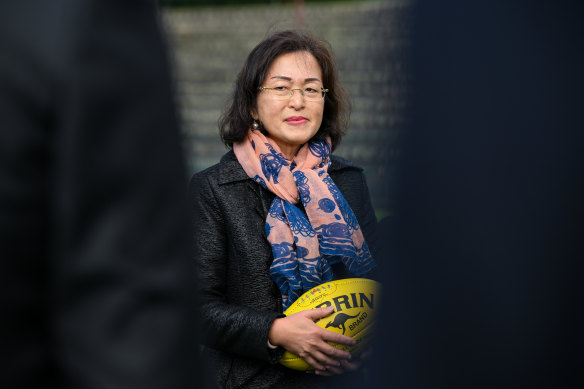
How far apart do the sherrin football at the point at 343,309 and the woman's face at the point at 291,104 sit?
0.69 m

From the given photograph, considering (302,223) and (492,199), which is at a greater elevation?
(492,199)

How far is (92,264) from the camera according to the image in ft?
2.26

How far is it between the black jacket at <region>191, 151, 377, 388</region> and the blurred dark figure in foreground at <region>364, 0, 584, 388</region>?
1228mm

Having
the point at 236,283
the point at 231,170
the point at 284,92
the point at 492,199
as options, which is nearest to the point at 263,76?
the point at 284,92

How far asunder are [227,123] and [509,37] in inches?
73.8

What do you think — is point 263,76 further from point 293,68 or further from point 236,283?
point 236,283

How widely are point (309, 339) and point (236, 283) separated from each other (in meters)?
0.38

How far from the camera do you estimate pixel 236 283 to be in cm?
223

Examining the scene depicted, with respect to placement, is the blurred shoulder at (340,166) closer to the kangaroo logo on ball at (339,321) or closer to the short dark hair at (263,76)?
the short dark hair at (263,76)

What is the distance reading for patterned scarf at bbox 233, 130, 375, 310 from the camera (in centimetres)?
224

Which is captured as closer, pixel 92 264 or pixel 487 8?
pixel 92 264

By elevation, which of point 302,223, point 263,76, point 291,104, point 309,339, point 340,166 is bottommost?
point 309,339

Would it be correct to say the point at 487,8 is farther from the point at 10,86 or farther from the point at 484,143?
the point at 10,86

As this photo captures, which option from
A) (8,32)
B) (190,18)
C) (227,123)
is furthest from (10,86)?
(190,18)
